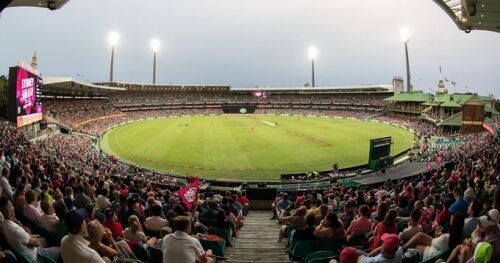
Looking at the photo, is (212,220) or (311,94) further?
(311,94)

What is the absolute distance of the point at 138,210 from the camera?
9039 mm

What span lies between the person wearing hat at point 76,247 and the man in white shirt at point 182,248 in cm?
84

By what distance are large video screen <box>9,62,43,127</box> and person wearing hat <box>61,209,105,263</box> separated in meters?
28.2

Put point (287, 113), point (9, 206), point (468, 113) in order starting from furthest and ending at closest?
1. point (287, 113)
2. point (468, 113)
3. point (9, 206)

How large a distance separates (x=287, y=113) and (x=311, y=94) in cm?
1643

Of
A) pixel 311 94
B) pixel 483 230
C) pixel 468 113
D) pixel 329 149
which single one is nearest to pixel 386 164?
pixel 329 149

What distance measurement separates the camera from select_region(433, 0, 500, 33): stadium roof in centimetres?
1450

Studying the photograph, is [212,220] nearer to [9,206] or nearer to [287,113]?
[9,206]

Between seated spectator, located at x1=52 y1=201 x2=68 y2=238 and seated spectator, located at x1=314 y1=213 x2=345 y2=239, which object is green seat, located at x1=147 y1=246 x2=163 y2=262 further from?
seated spectator, located at x1=314 y1=213 x2=345 y2=239

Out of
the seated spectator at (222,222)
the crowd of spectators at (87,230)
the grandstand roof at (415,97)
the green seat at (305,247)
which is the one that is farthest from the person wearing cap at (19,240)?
the grandstand roof at (415,97)

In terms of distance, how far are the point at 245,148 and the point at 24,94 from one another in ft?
67.0

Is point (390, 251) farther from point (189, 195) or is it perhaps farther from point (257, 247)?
point (189, 195)

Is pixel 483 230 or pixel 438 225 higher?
pixel 483 230

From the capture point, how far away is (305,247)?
25.3 feet
